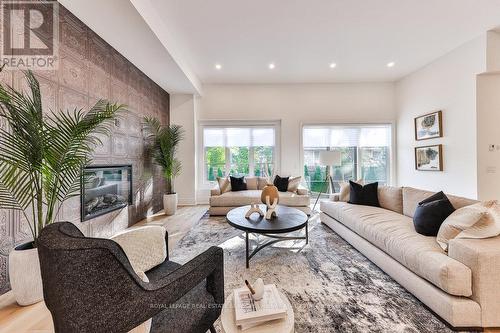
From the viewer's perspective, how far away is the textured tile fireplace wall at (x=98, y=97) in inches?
74.7

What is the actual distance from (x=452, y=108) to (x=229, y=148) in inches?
186

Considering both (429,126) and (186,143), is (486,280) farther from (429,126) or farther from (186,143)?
(186,143)

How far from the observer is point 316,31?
319 cm

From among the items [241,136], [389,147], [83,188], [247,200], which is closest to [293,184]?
[247,200]

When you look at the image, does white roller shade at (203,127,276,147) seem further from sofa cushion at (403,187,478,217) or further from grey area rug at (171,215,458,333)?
sofa cushion at (403,187,478,217)

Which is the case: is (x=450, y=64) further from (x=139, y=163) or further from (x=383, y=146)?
(x=139, y=163)

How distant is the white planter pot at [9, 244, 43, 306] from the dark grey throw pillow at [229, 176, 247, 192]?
3.40 meters

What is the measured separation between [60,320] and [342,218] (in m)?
Result: 3.02

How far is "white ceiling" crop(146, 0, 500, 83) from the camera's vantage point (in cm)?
266

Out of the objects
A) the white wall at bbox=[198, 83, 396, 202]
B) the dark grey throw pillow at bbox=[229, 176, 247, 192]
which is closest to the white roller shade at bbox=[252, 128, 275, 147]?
the white wall at bbox=[198, 83, 396, 202]

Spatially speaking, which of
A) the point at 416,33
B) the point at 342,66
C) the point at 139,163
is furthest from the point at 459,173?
the point at 139,163

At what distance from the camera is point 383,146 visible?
5.46 meters

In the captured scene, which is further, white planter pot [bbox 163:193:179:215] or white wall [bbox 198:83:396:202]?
white wall [bbox 198:83:396:202]

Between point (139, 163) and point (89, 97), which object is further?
point (139, 163)
